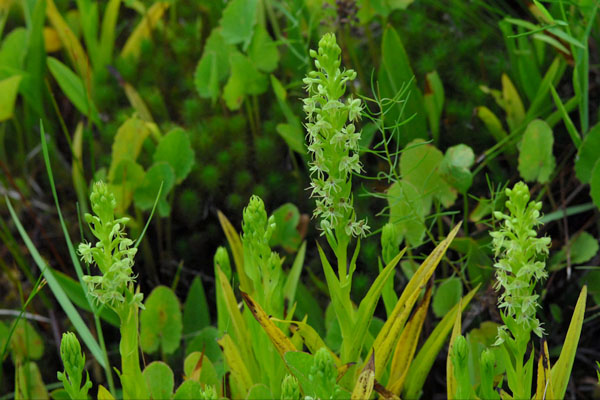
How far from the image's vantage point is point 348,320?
109 cm

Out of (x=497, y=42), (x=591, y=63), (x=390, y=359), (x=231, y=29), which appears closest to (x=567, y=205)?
(x=591, y=63)

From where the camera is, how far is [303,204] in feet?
6.12

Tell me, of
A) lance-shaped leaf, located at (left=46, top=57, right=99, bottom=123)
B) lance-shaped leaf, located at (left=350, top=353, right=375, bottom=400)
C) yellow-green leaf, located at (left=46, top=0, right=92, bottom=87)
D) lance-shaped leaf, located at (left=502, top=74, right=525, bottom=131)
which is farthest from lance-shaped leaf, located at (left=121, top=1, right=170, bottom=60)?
lance-shaped leaf, located at (left=350, top=353, right=375, bottom=400)

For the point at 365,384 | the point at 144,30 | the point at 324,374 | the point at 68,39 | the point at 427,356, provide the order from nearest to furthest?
the point at 324,374 < the point at 365,384 < the point at 427,356 < the point at 68,39 < the point at 144,30

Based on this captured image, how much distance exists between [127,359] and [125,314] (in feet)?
0.27

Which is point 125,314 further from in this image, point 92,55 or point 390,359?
point 92,55

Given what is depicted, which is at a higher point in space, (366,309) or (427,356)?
(366,309)

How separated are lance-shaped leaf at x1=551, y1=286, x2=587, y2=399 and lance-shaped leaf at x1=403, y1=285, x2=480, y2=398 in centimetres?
20

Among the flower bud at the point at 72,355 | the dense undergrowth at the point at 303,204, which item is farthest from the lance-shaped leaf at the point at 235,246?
the flower bud at the point at 72,355

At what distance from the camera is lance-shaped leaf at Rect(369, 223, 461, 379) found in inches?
43.8

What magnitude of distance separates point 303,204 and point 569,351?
36.9 inches

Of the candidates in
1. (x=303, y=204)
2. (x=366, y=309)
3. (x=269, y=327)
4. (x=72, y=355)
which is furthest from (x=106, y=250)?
(x=303, y=204)

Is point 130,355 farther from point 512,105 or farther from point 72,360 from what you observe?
point 512,105

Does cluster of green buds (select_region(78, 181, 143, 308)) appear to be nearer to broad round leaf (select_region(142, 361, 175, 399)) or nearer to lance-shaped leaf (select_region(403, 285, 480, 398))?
broad round leaf (select_region(142, 361, 175, 399))
